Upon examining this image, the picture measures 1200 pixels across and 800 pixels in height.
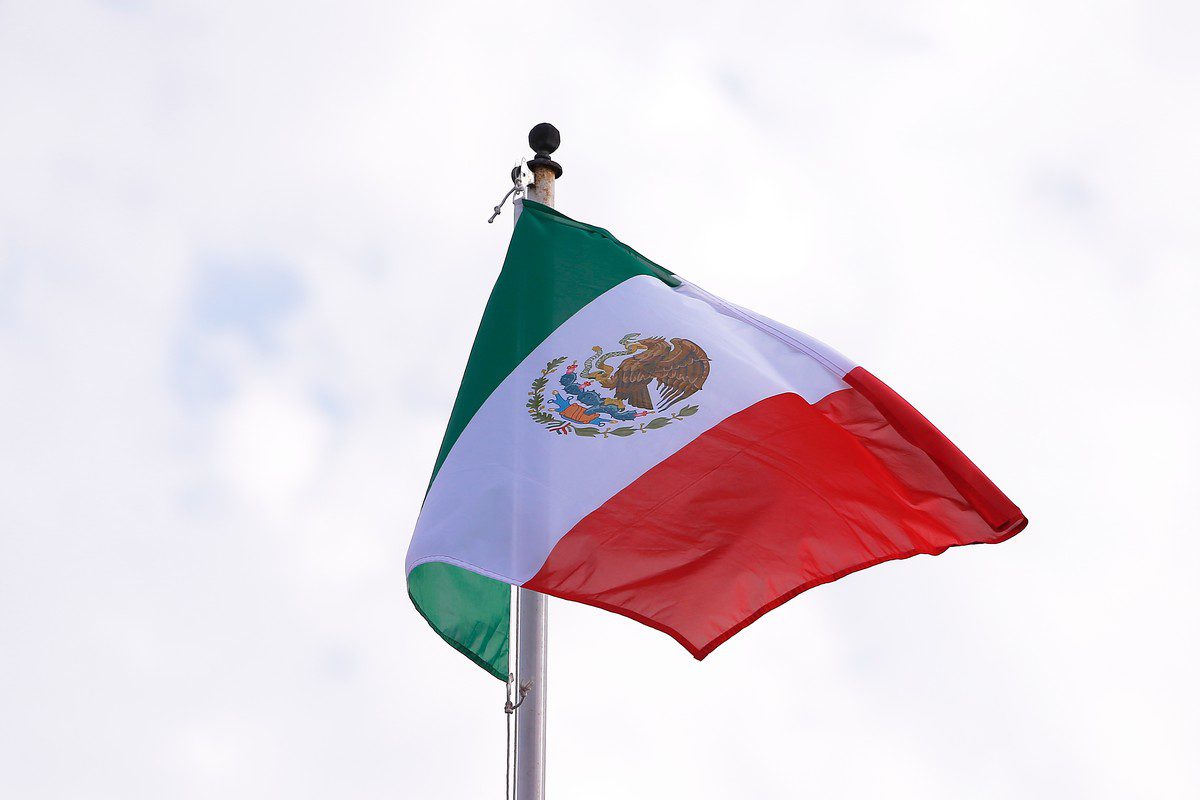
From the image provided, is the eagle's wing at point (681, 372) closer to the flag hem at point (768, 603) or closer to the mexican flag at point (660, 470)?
the mexican flag at point (660, 470)

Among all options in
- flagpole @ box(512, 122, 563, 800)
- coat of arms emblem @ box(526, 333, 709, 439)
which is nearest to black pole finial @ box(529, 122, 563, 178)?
coat of arms emblem @ box(526, 333, 709, 439)

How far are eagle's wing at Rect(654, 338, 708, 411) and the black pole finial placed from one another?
156 cm

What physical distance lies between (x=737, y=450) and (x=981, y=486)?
1173 millimetres

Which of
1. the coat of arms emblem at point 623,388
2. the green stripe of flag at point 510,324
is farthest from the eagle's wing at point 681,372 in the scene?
the green stripe of flag at point 510,324

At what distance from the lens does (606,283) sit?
7645 mm

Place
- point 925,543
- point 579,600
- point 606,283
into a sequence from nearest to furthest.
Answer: point 579,600 → point 925,543 → point 606,283

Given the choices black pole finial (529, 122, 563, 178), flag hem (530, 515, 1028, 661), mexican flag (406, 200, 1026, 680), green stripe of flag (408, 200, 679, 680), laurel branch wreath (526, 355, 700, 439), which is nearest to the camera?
flag hem (530, 515, 1028, 661)

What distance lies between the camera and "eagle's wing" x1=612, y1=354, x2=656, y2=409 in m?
7.02

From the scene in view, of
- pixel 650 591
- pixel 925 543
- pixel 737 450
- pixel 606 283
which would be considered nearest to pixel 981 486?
pixel 925 543

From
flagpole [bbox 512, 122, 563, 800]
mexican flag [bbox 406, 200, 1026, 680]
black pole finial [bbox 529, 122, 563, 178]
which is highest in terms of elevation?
black pole finial [bbox 529, 122, 563, 178]

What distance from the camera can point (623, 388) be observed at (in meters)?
7.09

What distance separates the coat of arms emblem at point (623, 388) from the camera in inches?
272

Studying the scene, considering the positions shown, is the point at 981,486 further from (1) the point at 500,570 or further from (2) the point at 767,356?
(1) the point at 500,570

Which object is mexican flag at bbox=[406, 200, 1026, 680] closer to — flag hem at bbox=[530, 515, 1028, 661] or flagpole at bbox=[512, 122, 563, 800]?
flag hem at bbox=[530, 515, 1028, 661]
